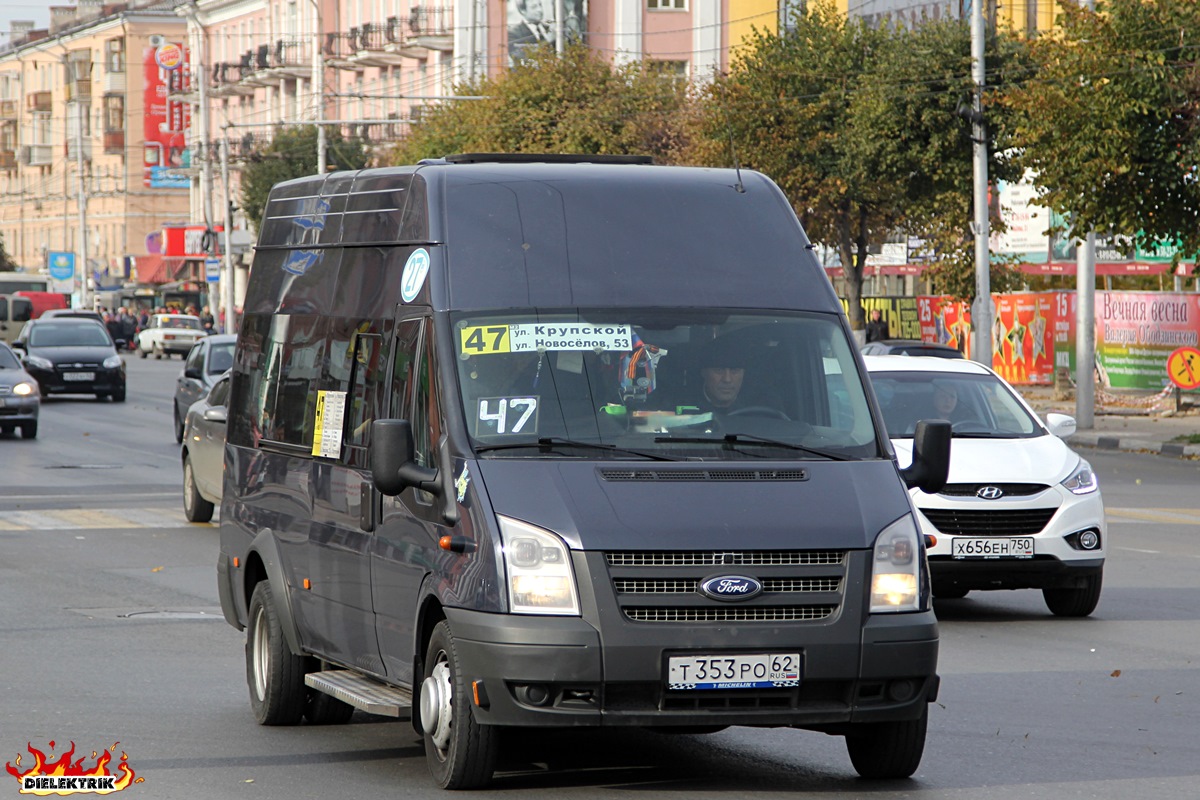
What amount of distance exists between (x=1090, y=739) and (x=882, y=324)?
1531 inches

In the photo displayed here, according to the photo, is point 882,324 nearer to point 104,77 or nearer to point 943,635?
point 943,635

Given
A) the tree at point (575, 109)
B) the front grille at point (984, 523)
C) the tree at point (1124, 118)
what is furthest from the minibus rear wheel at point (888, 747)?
the tree at point (575, 109)

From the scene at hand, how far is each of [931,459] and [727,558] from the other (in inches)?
55.7

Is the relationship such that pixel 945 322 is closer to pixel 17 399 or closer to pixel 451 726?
pixel 17 399

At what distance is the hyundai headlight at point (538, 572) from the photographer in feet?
22.5

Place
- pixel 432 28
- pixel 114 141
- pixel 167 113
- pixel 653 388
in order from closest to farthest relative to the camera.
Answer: pixel 653 388 → pixel 432 28 → pixel 167 113 → pixel 114 141

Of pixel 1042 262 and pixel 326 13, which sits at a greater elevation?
pixel 326 13

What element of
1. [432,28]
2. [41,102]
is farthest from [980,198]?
[41,102]

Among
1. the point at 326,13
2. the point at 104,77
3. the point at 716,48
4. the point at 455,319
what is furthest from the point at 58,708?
the point at 104,77

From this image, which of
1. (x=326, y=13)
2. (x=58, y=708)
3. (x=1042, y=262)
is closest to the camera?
(x=58, y=708)

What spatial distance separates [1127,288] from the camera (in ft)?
184

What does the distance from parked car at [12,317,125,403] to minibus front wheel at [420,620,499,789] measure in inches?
1408

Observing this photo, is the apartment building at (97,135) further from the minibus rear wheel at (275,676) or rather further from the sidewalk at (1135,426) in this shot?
the minibus rear wheel at (275,676)

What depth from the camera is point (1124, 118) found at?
27.8 metres
